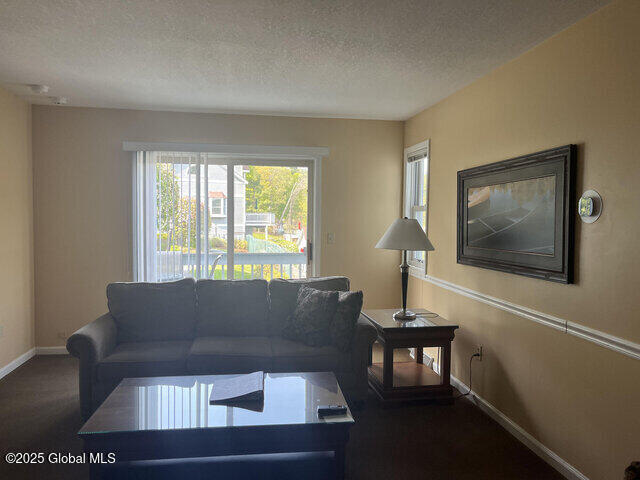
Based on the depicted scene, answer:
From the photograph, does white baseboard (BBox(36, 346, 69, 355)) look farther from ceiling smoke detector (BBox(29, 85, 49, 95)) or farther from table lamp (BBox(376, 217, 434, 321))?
table lamp (BBox(376, 217, 434, 321))

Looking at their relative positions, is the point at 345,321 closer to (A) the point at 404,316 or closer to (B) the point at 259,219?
(A) the point at 404,316

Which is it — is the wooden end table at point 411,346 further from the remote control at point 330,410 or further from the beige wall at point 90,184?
the beige wall at point 90,184

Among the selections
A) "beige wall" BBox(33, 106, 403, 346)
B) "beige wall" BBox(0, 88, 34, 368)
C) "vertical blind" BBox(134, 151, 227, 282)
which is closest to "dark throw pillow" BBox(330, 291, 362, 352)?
"vertical blind" BBox(134, 151, 227, 282)

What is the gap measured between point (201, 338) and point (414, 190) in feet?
9.08

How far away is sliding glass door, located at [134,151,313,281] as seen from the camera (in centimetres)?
486

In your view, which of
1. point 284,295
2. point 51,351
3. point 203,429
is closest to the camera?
point 203,429

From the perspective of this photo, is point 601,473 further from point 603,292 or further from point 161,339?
point 161,339

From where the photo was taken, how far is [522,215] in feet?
9.88

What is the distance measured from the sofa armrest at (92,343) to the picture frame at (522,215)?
2790mm

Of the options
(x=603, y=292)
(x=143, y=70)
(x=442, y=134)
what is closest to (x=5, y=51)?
(x=143, y=70)

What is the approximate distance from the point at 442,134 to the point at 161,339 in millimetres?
2996

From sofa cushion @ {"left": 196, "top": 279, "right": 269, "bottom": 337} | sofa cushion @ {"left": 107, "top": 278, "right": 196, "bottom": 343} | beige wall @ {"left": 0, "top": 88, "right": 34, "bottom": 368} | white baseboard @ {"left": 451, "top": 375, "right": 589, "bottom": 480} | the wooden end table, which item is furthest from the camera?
beige wall @ {"left": 0, "top": 88, "right": 34, "bottom": 368}

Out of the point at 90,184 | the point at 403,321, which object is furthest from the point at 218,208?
the point at 403,321

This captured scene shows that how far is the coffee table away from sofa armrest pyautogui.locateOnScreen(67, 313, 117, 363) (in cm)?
76
